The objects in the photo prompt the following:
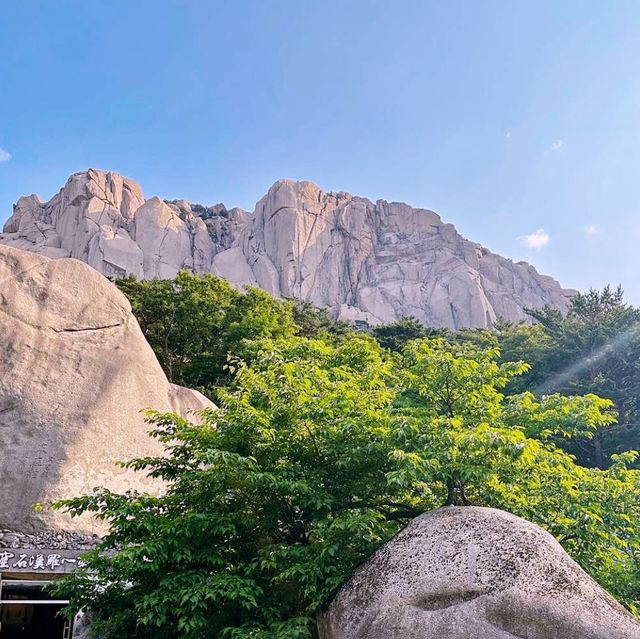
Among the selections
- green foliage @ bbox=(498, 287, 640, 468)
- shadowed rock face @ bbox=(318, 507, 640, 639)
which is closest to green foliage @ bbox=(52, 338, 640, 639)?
shadowed rock face @ bbox=(318, 507, 640, 639)

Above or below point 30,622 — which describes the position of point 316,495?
above

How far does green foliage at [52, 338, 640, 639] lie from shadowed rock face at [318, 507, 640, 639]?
397 mm

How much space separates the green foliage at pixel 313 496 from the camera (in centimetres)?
588

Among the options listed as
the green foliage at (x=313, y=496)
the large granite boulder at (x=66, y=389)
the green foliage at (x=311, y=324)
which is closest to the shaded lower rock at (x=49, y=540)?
the large granite boulder at (x=66, y=389)

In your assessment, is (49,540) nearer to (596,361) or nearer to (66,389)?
(66,389)

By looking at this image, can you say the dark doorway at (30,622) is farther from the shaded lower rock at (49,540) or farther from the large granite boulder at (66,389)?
the large granite boulder at (66,389)

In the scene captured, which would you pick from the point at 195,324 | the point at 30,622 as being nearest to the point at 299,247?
the point at 195,324

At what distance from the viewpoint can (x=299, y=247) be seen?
51750 millimetres

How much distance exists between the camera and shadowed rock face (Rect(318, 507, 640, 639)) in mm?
4938

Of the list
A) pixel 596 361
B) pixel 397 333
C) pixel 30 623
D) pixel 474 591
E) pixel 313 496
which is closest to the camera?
pixel 474 591

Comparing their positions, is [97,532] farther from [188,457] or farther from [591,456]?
[591,456]

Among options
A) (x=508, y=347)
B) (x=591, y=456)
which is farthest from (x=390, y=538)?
(x=508, y=347)

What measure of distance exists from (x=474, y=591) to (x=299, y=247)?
47.5 metres

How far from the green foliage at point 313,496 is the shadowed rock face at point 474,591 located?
397 mm
